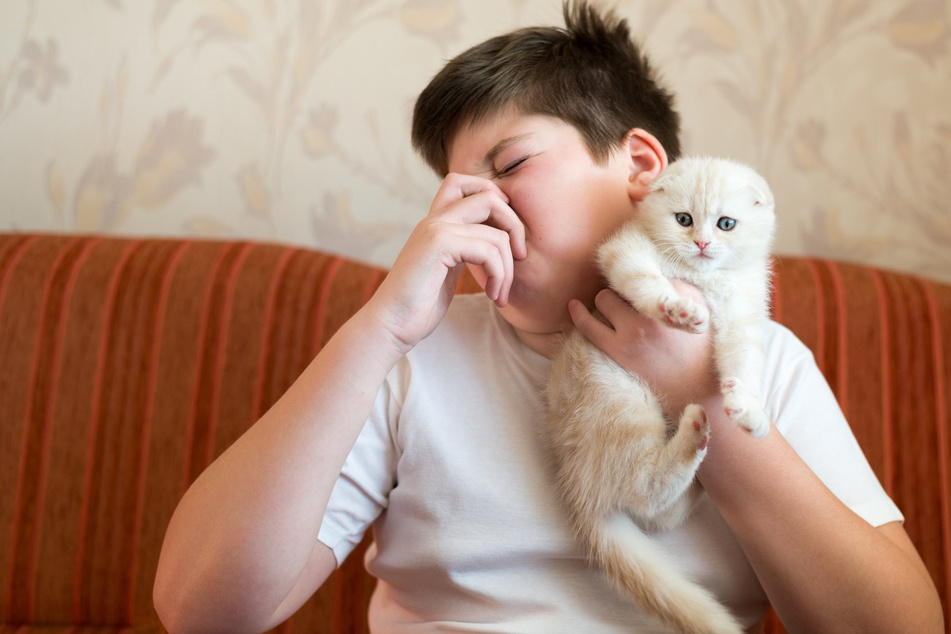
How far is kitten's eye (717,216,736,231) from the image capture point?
30.7 inches

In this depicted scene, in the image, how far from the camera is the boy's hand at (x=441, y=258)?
2.48ft

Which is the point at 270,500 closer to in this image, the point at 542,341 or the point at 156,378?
the point at 542,341

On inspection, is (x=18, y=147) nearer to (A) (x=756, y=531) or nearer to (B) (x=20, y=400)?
(B) (x=20, y=400)

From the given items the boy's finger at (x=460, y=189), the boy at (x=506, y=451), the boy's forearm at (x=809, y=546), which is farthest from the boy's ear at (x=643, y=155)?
the boy's forearm at (x=809, y=546)

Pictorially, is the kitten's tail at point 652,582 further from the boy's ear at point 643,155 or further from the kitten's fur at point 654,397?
the boy's ear at point 643,155

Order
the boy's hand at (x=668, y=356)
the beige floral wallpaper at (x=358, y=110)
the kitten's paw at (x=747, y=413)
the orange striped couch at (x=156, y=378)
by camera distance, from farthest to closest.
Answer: the beige floral wallpaper at (x=358, y=110)
the orange striped couch at (x=156, y=378)
the boy's hand at (x=668, y=356)
the kitten's paw at (x=747, y=413)

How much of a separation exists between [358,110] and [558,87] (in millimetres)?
684

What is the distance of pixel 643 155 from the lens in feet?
3.09

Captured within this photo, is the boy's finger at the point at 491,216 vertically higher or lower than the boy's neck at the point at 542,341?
higher

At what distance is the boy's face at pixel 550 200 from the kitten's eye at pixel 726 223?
0.43ft

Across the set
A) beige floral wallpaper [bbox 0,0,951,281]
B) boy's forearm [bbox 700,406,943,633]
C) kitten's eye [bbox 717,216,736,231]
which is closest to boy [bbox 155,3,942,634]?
boy's forearm [bbox 700,406,943,633]

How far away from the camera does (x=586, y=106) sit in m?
0.92

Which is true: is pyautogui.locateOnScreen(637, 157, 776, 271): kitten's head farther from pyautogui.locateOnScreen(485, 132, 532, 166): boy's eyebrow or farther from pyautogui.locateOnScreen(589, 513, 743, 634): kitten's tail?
pyautogui.locateOnScreen(589, 513, 743, 634): kitten's tail

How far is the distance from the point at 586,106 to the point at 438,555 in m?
0.62
